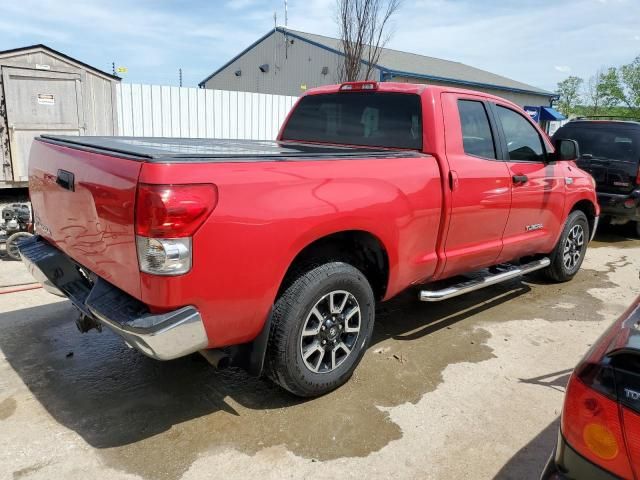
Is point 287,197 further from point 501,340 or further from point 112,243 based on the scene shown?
point 501,340

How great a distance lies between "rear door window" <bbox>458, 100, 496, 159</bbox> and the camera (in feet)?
13.3

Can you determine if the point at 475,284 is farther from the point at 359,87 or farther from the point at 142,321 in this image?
the point at 142,321

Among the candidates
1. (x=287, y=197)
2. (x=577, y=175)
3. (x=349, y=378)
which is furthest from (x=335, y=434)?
(x=577, y=175)

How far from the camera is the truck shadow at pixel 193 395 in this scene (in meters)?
2.79

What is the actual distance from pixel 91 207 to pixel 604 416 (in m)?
2.45

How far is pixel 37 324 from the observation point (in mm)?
4172

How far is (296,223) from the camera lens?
8.96 ft

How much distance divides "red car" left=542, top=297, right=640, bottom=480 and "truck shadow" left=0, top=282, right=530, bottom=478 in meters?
1.30

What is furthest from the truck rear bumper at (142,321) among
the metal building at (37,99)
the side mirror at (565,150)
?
the metal building at (37,99)

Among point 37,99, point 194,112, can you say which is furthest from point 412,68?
point 37,99

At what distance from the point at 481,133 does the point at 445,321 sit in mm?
1664

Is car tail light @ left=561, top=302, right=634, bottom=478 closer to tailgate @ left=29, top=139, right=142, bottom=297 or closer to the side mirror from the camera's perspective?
tailgate @ left=29, top=139, right=142, bottom=297

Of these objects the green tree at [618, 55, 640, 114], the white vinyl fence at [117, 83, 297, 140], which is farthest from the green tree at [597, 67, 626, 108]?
the white vinyl fence at [117, 83, 297, 140]

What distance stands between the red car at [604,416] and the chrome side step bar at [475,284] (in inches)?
80.0
